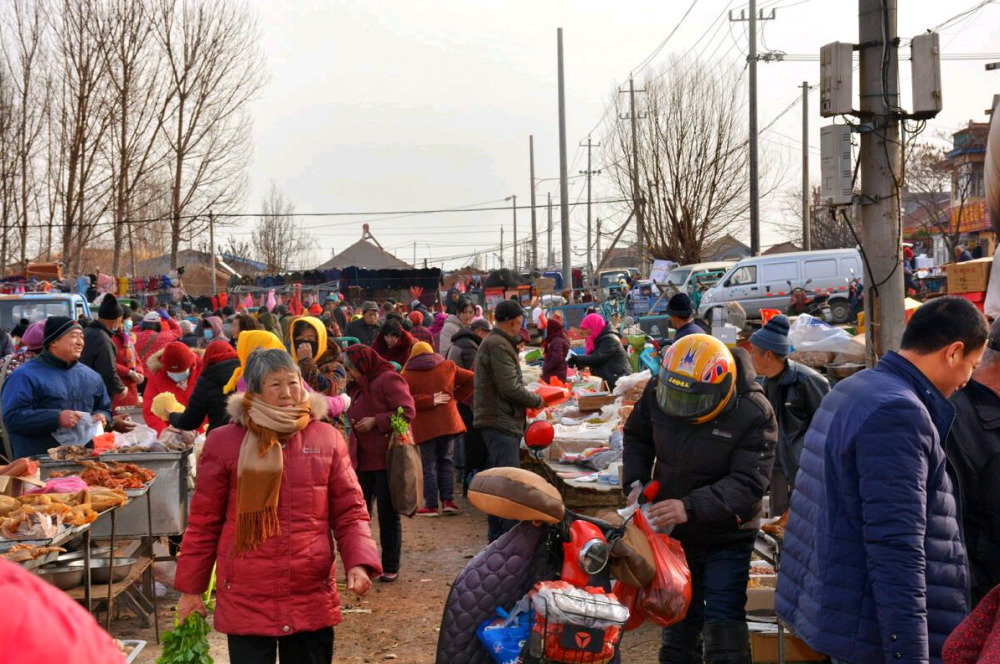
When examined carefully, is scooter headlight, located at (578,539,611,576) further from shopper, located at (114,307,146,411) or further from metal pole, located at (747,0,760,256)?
metal pole, located at (747,0,760,256)

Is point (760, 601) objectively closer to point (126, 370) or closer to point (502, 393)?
point (502, 393)

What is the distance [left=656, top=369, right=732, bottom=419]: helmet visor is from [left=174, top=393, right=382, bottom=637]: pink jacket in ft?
4.50

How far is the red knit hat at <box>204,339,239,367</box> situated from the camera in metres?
6.62

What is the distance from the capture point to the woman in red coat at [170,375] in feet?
27.6

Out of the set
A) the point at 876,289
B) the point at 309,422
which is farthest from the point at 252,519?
the point at 876,289

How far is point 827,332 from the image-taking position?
30.6ft

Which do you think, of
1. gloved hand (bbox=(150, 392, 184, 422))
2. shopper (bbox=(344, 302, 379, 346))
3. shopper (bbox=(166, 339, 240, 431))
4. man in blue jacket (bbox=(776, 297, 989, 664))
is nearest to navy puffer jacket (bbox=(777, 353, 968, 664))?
man in blue jacket (bbox=(776, 297, 989, 664))

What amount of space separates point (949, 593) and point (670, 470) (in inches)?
58.1

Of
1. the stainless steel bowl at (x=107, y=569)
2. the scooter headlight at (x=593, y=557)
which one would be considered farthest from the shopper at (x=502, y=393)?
the scooter headlight at (x=593, y=557)

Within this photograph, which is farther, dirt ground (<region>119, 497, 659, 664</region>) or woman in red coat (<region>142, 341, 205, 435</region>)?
woman in red coat (<region>142, 341, 205, 435</region>)

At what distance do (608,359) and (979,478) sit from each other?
8240mm

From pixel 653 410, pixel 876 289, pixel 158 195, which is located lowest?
pixel 653 410

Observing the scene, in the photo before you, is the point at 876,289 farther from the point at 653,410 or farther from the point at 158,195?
the point at 158,195

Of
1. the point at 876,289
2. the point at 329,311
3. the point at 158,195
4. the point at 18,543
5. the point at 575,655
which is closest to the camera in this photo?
the point at 575,655
